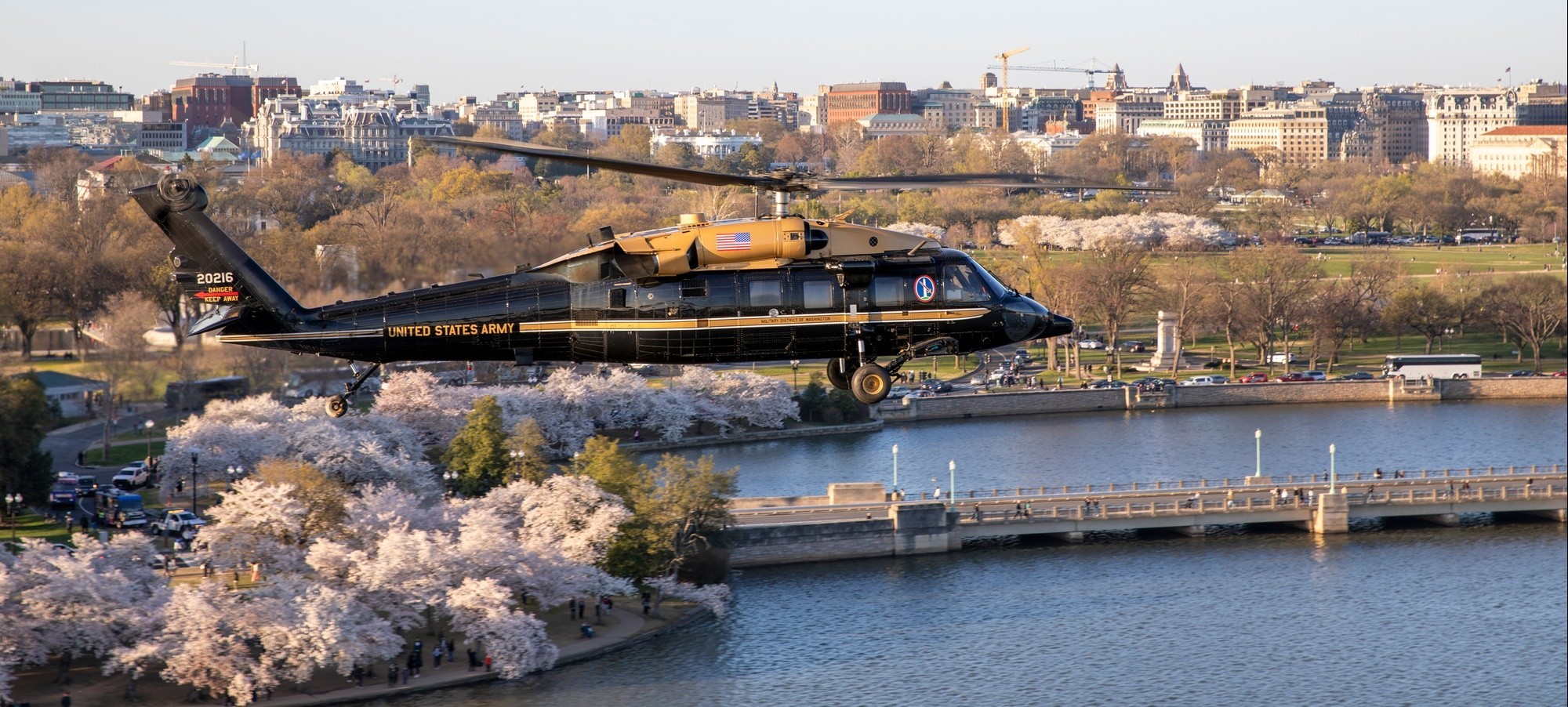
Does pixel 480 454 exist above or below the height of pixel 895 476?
above

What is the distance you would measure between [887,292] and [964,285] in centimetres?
90

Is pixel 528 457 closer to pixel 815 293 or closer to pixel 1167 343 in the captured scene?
pixel 815 293

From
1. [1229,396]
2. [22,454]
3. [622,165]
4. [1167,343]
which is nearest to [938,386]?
[1229,396]

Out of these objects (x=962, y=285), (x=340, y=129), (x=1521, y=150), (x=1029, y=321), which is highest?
(x=340, y=129)

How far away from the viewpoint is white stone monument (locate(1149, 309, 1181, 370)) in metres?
77.1

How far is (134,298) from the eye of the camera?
190ft

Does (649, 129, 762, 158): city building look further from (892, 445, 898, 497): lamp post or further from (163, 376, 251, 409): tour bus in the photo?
(892, 445, 898, 497): lamp post

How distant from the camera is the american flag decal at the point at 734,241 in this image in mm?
18234

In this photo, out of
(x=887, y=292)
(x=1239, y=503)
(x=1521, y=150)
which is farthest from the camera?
(x=1521, y=150)

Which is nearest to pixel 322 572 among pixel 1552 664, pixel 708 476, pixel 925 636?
pixel 708 476

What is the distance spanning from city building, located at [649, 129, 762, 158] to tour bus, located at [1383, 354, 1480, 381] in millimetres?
89011

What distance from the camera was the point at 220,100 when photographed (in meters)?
185

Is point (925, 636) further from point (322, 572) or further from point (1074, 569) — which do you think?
point (322, 572)

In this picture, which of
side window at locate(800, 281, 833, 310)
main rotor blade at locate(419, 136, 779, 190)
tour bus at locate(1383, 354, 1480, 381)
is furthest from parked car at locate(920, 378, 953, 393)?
main rotor blade at locate(419, 136, 779, 190)
